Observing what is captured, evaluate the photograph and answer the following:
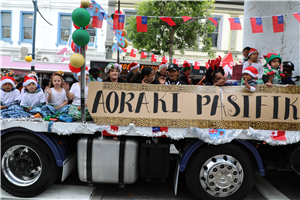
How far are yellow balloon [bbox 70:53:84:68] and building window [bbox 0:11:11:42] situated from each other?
16.7 metres

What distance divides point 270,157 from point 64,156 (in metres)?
3.36

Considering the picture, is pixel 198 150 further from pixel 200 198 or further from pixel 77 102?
pixel 77 102

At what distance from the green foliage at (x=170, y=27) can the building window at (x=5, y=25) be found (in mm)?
10411

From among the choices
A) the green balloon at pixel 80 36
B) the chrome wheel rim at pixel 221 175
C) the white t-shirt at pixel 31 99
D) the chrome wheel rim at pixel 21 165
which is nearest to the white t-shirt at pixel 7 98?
the white t-shirt at pixel 31 99

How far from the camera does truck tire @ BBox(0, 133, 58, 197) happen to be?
3.17 metres

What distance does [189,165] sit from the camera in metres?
3.13

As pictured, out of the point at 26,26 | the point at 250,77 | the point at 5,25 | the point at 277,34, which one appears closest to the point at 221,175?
the point at 250,77

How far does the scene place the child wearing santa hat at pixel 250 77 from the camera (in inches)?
122

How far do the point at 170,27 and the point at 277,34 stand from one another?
7.32 metres

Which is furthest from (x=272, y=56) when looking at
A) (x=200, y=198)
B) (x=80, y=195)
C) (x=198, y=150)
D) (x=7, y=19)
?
(x=7, y=19)

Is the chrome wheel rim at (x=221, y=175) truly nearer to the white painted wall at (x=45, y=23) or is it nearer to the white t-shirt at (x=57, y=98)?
the white t-shirt at (x=57, y=98)

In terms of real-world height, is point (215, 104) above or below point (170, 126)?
above

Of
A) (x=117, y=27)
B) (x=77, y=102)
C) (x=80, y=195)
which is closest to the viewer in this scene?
(x=80, y=195)

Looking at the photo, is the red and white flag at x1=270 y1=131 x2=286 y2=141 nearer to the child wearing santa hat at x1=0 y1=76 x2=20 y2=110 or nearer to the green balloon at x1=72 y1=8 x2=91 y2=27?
the green balloon at x1=72 y1=8 x2=91 y2=27
